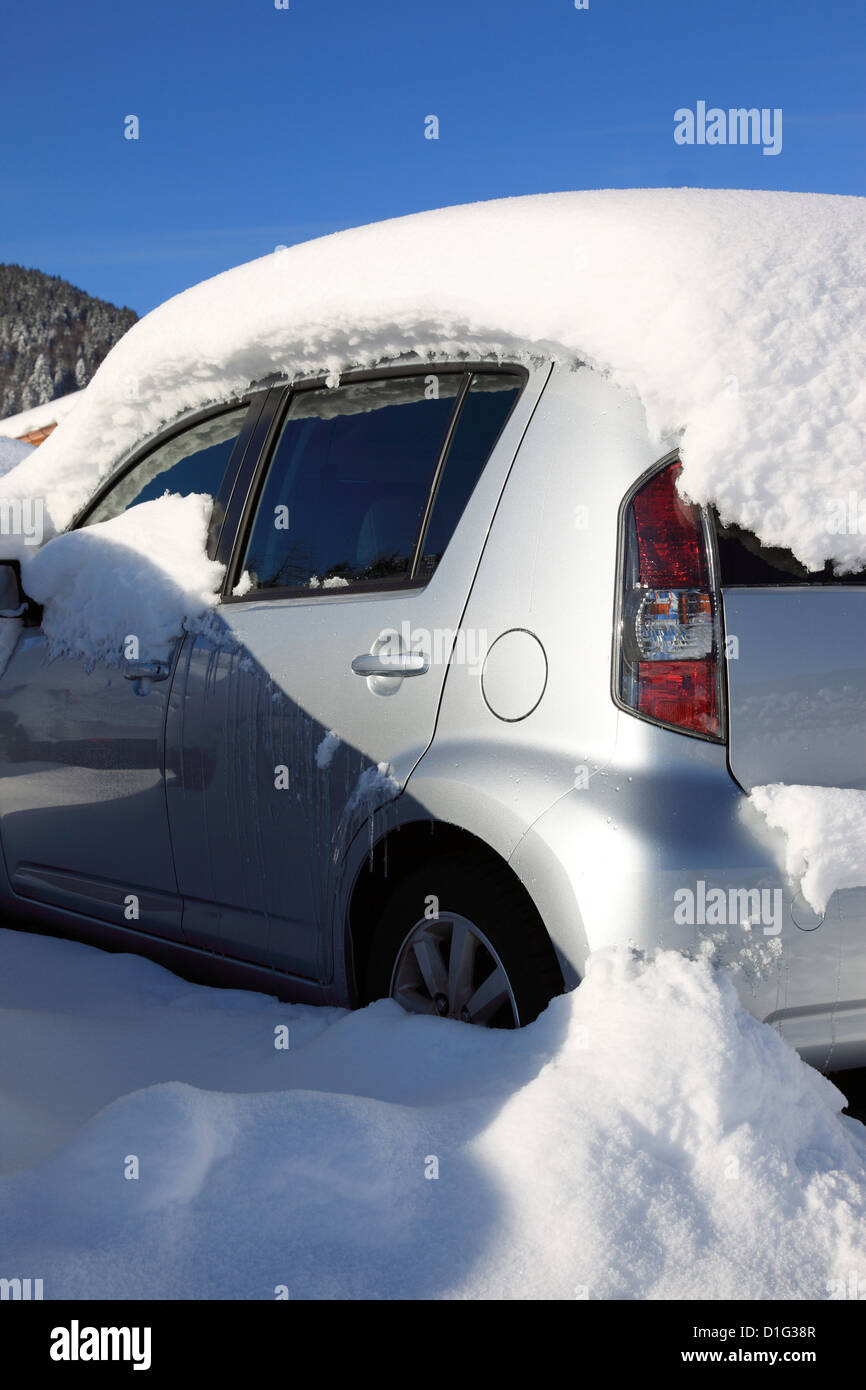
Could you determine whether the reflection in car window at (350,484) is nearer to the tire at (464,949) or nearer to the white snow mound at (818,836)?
the tire at (464,949)

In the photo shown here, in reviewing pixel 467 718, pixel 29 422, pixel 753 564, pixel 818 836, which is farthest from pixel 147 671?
pixel 29 422

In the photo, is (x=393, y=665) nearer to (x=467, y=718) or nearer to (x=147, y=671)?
(x=467, y=718)

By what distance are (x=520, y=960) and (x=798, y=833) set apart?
0.59 metres

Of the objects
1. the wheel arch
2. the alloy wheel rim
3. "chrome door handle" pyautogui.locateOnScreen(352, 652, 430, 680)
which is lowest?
the alloy wheel rim

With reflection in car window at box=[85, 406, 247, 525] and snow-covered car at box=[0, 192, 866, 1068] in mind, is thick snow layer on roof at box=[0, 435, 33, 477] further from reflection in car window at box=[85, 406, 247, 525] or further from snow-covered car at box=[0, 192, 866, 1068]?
snow-covered car at box=[0, 192, 866, 1068]

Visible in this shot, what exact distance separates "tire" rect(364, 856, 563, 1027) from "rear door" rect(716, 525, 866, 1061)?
0.47 metres

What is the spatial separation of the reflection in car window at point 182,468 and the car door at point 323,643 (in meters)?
0.19

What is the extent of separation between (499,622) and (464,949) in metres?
0.68

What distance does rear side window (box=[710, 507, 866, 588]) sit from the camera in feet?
7.45

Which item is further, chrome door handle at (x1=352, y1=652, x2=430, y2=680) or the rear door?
chrome door handle at (x1=352, y1=652, x2=430, y2=680)

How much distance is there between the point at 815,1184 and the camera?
2.04 metres

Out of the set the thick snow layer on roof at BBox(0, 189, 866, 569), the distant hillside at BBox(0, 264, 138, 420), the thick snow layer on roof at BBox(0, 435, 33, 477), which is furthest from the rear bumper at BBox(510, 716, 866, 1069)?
the distant hillside at BBox(0, 264, 138, 420)

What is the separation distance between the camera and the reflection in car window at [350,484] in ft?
9.26
